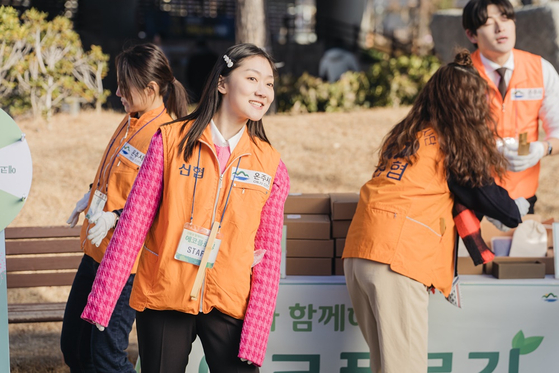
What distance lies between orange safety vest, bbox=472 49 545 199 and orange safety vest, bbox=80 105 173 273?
1.80m

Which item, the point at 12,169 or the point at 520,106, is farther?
the point at 520,106

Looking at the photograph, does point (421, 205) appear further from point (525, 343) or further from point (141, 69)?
point (141, 69)

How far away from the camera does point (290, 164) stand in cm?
785

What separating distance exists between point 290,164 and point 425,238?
5156 mm

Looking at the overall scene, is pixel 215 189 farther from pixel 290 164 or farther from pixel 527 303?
pixel 290 164

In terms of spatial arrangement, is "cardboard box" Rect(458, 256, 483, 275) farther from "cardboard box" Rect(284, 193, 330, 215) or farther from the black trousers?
the black trousers

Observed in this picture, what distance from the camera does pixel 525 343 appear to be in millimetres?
3330

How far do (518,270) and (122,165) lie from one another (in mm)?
2065

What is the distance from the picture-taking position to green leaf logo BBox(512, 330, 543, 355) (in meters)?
3.32

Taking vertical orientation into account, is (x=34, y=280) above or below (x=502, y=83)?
below

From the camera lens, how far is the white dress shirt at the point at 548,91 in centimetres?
352

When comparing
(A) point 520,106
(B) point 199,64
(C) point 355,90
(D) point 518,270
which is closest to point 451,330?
(D) point 518,270

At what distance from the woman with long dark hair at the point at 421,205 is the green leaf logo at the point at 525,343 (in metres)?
0.80

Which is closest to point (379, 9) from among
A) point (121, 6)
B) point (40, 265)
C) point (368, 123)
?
point (121, 6)
